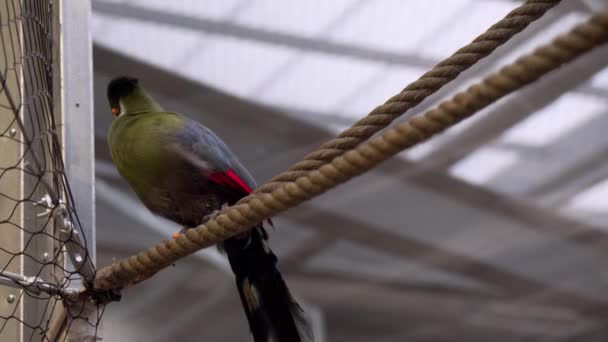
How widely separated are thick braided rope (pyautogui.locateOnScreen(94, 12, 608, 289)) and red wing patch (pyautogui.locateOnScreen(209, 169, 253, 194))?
0.48 meters

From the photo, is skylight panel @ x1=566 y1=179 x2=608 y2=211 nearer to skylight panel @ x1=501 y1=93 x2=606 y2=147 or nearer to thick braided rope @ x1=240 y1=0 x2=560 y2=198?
skylight panel @ x1=501 y1=93 x2=606 y2=147

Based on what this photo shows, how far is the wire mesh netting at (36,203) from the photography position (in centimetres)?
132

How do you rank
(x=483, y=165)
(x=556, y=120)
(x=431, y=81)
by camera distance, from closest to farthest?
(x=431, y=81) < (x=556, y=120) < (x=483, y=165)

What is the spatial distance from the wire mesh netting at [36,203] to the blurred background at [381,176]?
2.17m

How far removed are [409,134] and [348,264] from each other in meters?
4.54

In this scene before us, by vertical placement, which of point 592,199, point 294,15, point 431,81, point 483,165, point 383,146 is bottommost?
point 383,146

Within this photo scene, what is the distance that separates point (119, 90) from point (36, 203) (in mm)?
563

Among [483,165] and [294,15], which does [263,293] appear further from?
→ [483,165]

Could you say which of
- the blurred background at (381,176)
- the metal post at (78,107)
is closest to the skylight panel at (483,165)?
the blurred background at (381,176)

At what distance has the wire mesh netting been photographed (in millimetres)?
1318

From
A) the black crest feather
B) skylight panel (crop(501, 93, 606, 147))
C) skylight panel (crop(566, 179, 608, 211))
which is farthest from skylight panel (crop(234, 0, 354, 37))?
the black crest feather

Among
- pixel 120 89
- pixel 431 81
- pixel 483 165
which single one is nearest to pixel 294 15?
pixel 483 165

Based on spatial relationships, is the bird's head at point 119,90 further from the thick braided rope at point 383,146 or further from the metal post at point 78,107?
the thick braided rope at point 383,146

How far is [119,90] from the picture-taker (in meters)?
1.87
